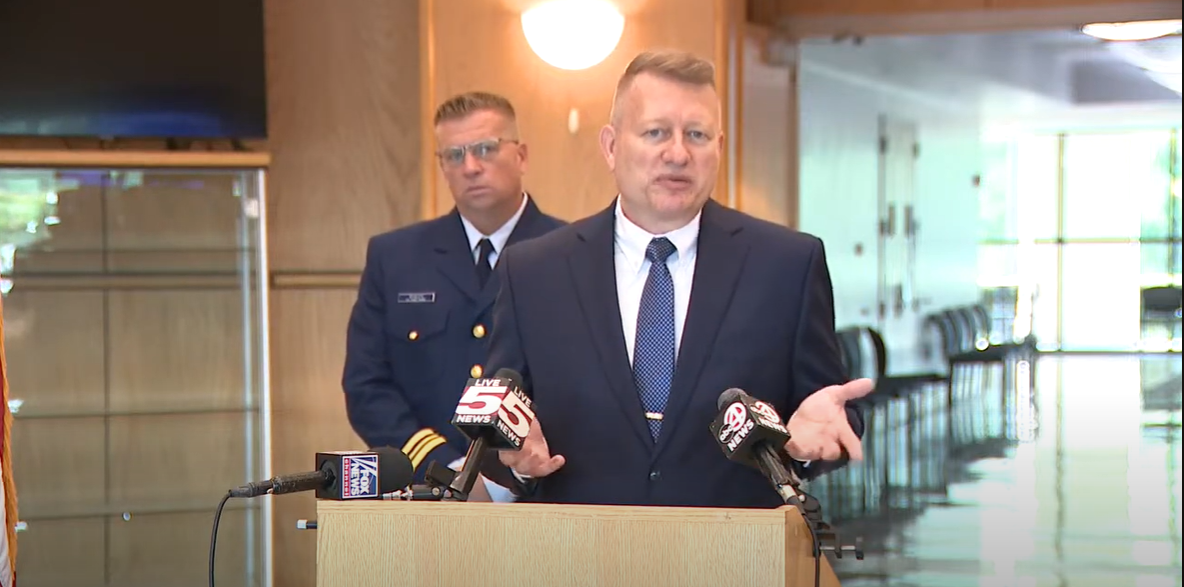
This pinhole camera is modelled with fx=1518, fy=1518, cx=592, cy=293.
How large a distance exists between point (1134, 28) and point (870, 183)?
7.83 metres

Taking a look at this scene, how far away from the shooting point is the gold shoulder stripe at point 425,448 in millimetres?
3326

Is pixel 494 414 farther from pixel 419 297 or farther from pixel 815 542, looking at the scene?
pixel 419 297

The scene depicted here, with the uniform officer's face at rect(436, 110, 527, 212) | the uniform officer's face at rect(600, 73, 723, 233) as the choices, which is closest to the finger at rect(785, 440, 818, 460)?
the uniform officer's face at rect(600, 73, 723, 233)

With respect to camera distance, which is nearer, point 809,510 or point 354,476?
point 809,510

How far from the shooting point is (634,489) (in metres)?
2.59

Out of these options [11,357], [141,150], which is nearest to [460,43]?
[141,150]

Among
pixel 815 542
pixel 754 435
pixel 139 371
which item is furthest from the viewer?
pixel 139 371

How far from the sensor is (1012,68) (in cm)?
1441

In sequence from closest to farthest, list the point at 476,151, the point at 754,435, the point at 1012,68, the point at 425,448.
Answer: the point at 754,435 → the point at 425,448 → the point at 476,151 → the point at 1012,68

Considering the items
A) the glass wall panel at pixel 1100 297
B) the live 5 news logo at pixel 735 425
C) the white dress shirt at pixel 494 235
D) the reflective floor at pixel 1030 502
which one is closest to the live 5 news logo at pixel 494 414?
the live 5 news logo at pixel 735 425

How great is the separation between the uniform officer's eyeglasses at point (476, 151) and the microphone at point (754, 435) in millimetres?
1706

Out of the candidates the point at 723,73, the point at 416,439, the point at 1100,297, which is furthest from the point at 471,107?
the point at 1100,297

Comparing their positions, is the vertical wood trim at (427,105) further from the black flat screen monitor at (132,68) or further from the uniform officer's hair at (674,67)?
the uniform officer's hair at (674,67)

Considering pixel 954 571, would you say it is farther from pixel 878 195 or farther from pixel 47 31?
pixel 878 195
